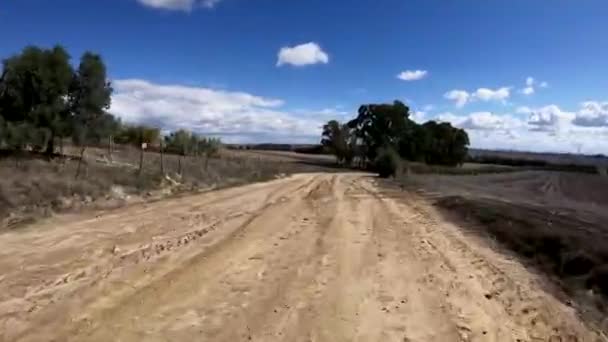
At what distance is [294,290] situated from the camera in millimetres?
7645

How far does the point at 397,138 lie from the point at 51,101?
2956 inches

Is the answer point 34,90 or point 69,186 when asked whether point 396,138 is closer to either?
point 34,90

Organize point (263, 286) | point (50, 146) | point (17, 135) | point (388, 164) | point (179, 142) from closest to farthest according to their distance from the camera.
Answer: point (263, 286)
point (17, 135)
point (50, 146)
point (388, 164)
point (179, 142)

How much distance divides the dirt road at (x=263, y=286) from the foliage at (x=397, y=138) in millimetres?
83172

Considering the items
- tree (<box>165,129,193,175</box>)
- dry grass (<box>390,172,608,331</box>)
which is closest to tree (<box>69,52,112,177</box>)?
dry grass (<box>390,172,608,331</box>)

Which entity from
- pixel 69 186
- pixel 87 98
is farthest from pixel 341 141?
pixel 69 186

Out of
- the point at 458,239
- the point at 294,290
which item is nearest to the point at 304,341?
the point at 294,290

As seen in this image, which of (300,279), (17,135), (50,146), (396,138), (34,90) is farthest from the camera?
(396,138)

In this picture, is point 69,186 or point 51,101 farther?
point 51,101

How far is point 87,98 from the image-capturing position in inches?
1097

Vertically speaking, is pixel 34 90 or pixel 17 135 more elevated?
pixel 34 90

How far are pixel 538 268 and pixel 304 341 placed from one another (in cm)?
561

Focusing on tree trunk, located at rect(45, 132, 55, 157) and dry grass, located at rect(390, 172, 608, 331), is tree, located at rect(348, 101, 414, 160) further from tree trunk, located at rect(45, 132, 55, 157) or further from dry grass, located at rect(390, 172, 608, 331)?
dry grass, located at rect(390, 172, 608, 331)

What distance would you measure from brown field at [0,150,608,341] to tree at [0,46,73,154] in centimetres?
1331
